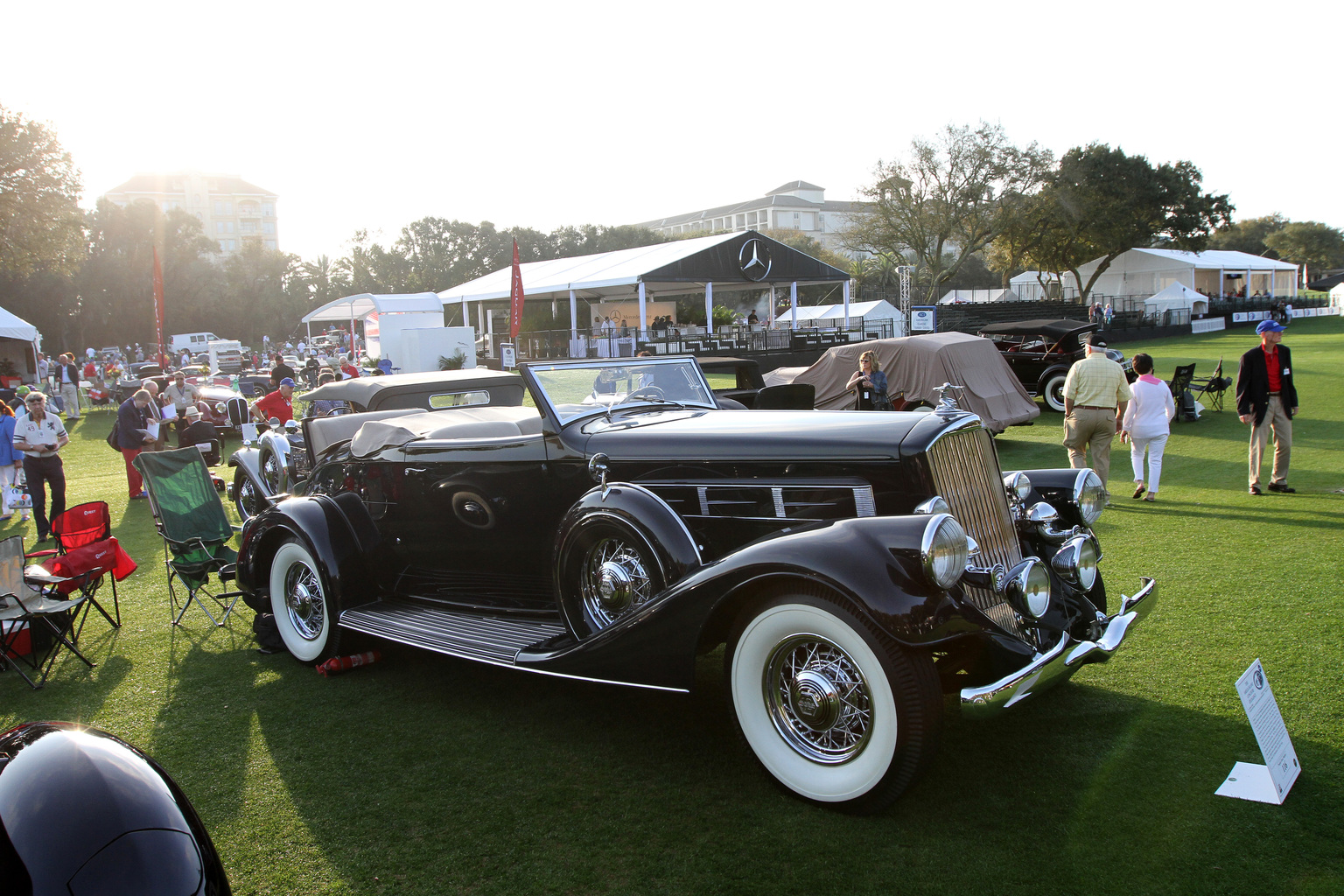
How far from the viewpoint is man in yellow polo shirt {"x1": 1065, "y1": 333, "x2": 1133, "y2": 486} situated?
8.02 m

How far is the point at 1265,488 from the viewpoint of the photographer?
28.4ft

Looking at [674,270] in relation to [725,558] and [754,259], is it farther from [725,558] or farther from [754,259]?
[725,558]

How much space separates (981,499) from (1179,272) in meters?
58.9

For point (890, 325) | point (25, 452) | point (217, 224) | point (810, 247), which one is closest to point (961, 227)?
point (890, 325)

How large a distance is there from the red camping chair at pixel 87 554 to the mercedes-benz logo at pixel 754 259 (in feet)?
86.2

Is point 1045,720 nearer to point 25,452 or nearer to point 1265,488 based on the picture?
point 1265,488

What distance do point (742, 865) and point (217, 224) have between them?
417 ft

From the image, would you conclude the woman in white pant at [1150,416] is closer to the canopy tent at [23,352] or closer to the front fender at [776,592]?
the front fender at [776,592]

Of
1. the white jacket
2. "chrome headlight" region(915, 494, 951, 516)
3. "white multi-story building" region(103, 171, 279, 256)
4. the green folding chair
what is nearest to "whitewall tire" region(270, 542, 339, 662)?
the green folding chair

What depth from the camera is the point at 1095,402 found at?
8070 mm

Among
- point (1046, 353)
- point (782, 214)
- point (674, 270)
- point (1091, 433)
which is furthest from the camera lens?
point (782, 214)

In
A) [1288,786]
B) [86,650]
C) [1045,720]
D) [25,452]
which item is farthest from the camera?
[25,452]

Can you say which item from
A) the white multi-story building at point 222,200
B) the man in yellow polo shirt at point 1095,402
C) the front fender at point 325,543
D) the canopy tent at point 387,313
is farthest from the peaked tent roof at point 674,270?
the white multi-story building at point 222,200

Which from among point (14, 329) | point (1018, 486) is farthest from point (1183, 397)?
point (14, 329)
